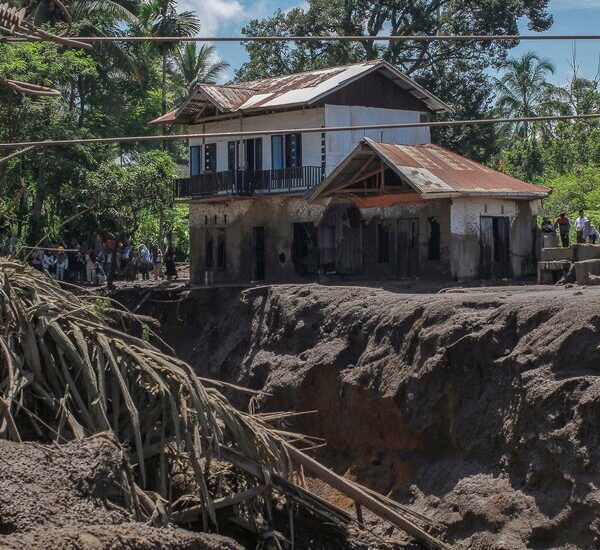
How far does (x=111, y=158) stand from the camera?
152 feet

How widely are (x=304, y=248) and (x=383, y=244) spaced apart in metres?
4.42

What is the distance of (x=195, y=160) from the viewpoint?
1761 inches

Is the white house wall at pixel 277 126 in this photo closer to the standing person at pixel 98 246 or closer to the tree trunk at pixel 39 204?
the standing person at pixel 98 246

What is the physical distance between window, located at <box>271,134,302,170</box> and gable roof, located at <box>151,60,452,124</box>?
1.47 meters

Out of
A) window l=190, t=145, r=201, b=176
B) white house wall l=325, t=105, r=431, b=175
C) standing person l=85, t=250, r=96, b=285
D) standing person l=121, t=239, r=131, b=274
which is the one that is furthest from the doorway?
standing person l=85, t=250, r=96, b=285

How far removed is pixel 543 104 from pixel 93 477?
48.7 m

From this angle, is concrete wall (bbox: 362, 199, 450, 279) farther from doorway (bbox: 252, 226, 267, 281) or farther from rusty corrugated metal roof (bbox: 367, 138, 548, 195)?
doorway (bbox: 252, 226, 267, 281)

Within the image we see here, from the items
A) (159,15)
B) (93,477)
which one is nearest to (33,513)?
(93,477)

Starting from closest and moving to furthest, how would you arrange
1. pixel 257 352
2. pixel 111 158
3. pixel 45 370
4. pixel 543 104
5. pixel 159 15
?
pixel 45 370 < pixel 257 352 < pixel 111 158 < pixel 159 15 < pixel 543 104

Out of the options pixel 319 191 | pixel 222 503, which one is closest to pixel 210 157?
pixel 319 191

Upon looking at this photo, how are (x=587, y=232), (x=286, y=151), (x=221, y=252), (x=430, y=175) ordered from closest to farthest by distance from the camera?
(x=587, y=232) → (x=430, y=175) → (x=286, y=151) → (x=221, y=252)

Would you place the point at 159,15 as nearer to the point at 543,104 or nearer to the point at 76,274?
the point at 76,274

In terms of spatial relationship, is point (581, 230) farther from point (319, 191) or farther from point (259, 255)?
point (259, 255)

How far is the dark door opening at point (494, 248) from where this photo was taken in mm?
34312
